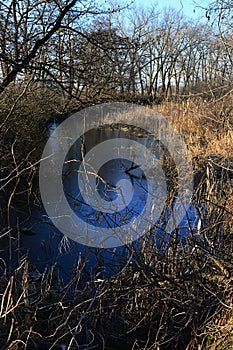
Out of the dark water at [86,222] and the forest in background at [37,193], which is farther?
the dark water at [86,222]

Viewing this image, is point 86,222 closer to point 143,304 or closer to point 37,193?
point 143,304

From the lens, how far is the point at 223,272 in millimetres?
2389

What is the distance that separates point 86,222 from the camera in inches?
126

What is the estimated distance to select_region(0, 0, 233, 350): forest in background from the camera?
2.29 meters

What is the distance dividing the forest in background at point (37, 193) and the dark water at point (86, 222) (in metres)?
0.19

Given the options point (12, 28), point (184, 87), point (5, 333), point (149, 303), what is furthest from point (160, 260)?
point (184, 87)

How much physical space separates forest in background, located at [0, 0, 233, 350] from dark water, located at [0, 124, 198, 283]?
19 cm

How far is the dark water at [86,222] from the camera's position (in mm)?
3096

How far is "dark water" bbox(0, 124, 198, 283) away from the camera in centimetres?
310

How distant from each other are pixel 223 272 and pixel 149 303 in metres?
0.61

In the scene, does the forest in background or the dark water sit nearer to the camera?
the forest in background

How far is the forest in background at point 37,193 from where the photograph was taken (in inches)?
90.1

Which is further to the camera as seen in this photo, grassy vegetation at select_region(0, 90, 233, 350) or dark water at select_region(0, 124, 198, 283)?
dark water at select_region(0, 124, 198, 283)

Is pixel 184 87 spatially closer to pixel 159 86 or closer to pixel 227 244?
pixel 159 86
